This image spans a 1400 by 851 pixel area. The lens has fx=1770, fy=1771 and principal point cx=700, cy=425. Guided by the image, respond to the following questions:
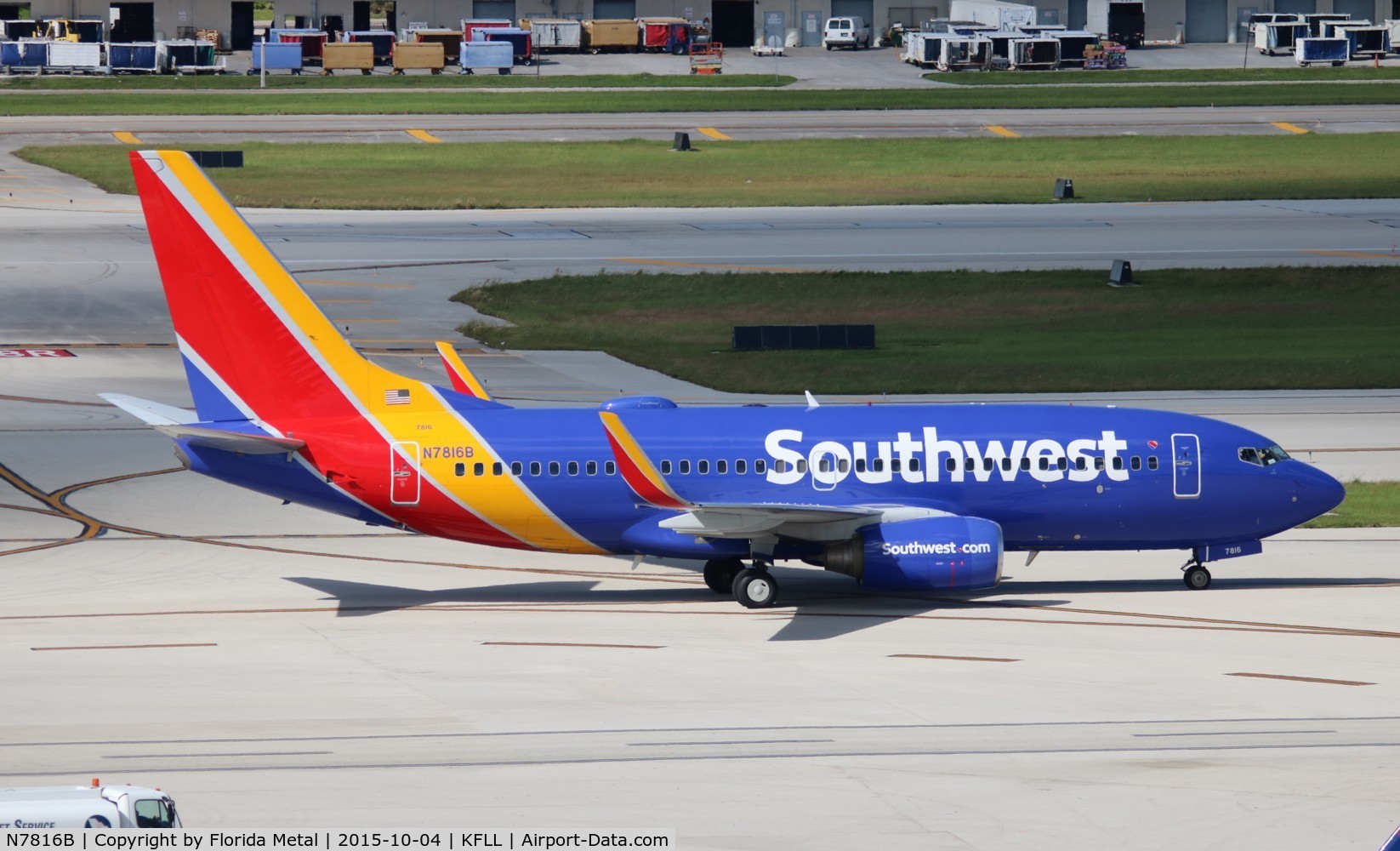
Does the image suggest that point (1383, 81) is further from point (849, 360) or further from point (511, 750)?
point (511, 750)

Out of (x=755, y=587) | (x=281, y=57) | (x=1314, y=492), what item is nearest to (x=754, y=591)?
(x=755, y=587)

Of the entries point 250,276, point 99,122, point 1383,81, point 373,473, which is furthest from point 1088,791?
point 1383,81

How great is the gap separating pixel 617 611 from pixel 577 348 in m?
30.1

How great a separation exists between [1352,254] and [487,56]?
318 ft

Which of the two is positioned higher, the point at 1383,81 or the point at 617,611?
the point at 1383,81

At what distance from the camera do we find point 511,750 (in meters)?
25.5

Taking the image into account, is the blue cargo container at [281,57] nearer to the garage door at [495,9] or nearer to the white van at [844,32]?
the garage door at [495,9]

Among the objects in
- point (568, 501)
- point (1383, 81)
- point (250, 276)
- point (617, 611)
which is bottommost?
point (617, 611)

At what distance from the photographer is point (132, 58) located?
159 meters

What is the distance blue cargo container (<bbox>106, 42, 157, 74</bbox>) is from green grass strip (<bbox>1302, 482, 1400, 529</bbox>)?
135 m

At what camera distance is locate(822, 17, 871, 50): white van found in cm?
16850

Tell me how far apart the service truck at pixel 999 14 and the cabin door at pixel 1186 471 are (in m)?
132

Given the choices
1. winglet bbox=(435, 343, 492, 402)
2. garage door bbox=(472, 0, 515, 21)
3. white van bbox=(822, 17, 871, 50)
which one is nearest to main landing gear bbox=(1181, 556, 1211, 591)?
winglet bbox=(435, 343, 492, 402)

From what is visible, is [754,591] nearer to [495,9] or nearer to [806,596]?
[806,596]
